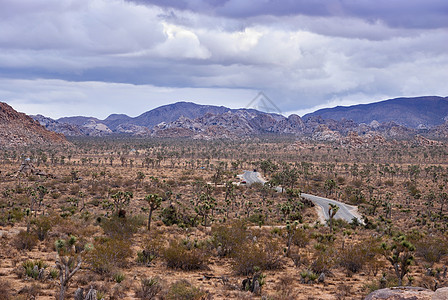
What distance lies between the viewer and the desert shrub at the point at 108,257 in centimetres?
1815

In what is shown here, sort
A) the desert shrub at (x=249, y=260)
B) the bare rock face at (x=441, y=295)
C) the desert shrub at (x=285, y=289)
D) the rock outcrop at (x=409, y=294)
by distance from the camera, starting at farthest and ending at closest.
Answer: the desert shrub at (x=249, y=260)
the desert shrub at (x=285, y=289)
the rock outcrop at (x=409, y=294)
the bare rock face at (x=441, y=295)

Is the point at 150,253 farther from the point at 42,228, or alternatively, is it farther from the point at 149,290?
the point at 42,228

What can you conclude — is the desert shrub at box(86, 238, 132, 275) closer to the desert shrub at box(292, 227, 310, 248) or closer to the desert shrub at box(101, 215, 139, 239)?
the desert shrub at box(101, 215, 139, 239)

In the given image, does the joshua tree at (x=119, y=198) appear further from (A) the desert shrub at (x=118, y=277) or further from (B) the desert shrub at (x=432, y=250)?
(B) the desert shrub at (x=432, y=250)

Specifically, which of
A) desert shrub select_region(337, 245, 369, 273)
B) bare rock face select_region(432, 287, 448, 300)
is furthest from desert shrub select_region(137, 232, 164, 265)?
bare rock face select_region(432, 287, 448, 300)

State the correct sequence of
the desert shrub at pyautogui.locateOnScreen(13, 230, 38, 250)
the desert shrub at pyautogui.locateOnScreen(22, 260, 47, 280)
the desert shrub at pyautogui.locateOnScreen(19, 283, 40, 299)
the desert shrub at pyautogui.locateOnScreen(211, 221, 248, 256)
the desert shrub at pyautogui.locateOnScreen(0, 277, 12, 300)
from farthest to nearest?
the desert shrub at pyautogui.locateOnScreen(211, 221, 248, 256), the desert shrub at pyautogui.locateOnScreen(13, 230, 38, 250), the desert shrub at pyautogui.locateOnScreen(22, 260, 47, 280), the desert shrub at pyautogui.locateOnScreen(19, 283, 40, 299), the desert shrub at pyautogui.locateOnScreen(0, 277, 12, 300)

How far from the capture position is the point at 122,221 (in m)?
29.1

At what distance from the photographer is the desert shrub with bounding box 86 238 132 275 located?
18.2m

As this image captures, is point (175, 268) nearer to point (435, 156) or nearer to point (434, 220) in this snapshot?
point (434, 220)

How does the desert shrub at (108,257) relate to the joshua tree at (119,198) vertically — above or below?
above

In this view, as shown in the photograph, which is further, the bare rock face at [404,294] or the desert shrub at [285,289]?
the desert shrub at [285,289]

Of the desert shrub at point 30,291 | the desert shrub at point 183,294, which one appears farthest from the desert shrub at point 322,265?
the desert shrub at point 30,291

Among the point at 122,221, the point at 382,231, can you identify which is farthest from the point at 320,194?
the point at 122,221

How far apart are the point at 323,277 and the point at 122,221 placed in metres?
17.6
